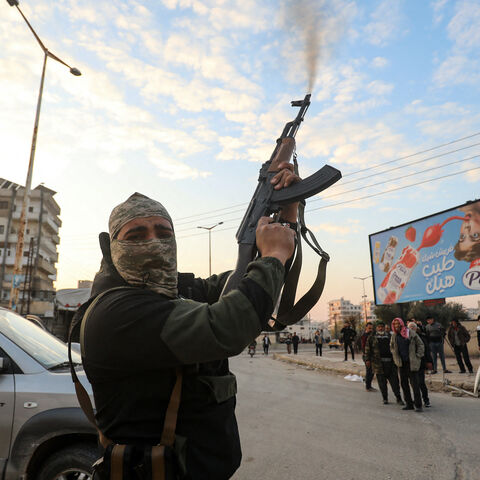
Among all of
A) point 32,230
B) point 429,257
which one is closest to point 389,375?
point 429,257

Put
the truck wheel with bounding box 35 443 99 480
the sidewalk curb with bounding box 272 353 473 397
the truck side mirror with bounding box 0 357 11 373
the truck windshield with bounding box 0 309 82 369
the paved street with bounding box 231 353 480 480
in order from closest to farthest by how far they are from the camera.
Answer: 1. the truck wheel with bounding box 35 443 99 480
2. the truck side mirror with bounding box 0 357 11 373
3. the truck windshield with bounding box 0 309 82 369
4. the paved street with bounding box 231 353 480 480
5. the sidewalk curb with bounding box 272 353 473 397

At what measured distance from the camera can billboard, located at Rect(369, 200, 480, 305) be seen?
17047 millimetres

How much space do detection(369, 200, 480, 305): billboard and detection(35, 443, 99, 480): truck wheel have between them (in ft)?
56.2

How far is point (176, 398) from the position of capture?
135 centimetres

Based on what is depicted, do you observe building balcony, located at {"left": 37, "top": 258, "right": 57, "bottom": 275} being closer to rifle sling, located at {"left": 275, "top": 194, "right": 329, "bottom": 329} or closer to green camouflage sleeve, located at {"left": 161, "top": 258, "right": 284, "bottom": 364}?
rifle sling, located at {"left": 275, "top": 194, "right": 329, "bottom": 329}

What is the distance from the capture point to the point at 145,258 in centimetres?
156

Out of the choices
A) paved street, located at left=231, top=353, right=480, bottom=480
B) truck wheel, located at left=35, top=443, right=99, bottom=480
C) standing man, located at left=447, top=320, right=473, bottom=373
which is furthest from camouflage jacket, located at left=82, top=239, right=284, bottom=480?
standing man, located at left=447, top=320, right=473, bottom=373

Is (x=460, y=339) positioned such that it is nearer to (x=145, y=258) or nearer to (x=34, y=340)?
(x=34, y=340)

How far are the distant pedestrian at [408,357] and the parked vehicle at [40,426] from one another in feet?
23.3

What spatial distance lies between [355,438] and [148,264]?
5513mm

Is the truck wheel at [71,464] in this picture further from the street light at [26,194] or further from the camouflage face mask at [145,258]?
the street light at [26,194]

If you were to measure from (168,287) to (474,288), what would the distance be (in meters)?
18.0

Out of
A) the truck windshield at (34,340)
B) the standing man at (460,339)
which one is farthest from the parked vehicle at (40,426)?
the standing man at (460,339)

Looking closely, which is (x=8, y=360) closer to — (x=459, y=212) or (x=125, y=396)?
(x=125, y=396)
